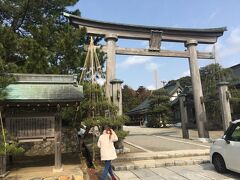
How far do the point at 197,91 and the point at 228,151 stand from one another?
353 inches

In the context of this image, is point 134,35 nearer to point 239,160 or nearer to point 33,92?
point 33,92

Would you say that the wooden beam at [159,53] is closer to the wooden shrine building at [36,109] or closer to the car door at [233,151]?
the wooden shrine building at [36,109]

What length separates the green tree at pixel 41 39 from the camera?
13.6 meters

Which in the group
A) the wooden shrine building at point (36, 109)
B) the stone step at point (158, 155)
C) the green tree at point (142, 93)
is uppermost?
the green tree at point (142, 93)

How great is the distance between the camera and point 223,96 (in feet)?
49.2

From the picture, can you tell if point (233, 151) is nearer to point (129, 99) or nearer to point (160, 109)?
point (160, 109)

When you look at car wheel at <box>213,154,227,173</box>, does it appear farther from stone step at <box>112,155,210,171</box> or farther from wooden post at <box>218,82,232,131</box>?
wooden post at <box>218,82,232,131</box>

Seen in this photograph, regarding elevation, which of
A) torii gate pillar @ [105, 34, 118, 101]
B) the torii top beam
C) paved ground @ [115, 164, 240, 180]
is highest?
the torii top beam

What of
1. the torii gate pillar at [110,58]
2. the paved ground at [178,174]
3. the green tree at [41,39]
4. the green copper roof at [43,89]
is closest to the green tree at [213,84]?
the torii gate pillar at [110,58]

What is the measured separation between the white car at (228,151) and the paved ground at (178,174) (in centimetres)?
33

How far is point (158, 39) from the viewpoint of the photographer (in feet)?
53.2

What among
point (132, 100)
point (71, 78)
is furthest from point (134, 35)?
point (132, 100)

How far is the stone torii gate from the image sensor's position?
14.6 meters

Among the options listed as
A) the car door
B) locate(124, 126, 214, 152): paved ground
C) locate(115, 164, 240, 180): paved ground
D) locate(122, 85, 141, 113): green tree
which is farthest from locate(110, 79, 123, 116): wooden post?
locate(122, 85, 141, 113): green tree
